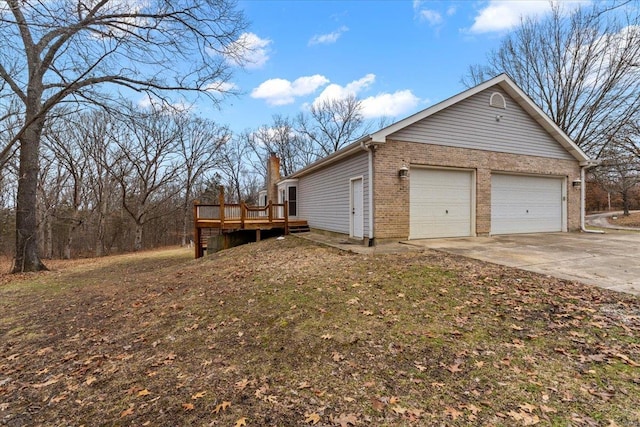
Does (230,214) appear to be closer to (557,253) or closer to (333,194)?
(333,194)

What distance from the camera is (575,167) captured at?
12.5 meters

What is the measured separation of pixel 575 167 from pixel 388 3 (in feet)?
32.1

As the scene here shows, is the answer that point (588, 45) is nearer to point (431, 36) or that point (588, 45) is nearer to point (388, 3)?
point (431, 36)

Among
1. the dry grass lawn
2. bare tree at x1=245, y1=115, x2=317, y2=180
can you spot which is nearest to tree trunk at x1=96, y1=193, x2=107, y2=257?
bare tree at x1=245, y1=115, x2=317, y2=180

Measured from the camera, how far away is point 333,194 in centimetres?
1199

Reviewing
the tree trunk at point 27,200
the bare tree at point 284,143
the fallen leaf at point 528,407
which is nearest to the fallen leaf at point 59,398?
the fallen leaf at point 528,407

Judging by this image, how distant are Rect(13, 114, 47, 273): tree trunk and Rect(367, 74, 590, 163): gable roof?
11.3 m

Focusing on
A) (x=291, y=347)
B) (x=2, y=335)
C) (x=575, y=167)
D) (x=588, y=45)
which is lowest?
(x=2, y=335)

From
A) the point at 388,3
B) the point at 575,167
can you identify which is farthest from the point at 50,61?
the point at 575,167

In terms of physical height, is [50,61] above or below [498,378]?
above

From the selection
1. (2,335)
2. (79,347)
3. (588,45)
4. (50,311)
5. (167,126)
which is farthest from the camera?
(167,126)

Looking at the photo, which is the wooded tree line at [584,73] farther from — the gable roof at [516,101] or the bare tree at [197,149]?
the bare tree at [197,149]

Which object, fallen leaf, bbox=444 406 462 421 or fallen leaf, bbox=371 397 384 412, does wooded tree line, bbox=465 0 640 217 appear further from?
fallen leaf, bbox=371 397 384 412

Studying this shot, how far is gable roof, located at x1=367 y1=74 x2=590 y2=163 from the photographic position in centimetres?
903
